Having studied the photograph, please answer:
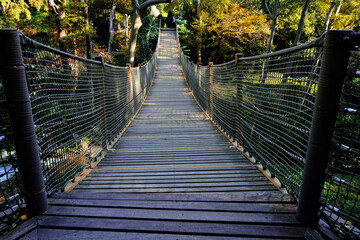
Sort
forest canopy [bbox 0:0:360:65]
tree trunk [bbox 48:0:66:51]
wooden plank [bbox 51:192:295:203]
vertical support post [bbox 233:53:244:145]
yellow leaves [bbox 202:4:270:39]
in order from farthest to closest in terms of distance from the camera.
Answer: yellow leaves [bbox 202:4:270:39] < forest canopy [bbox 0:0:360:65] < tree trunk [bbox 48:0:66:51] < vertical support post [bbox 233:53:244:145] < wooden plank [bbox 51:192:295:203]

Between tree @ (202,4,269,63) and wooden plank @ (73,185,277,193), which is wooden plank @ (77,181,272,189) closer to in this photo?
wooden plank @ (73,185,277,193)

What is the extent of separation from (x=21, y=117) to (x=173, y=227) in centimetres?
101

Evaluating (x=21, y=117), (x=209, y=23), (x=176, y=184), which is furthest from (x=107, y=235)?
(x=209, y=23)

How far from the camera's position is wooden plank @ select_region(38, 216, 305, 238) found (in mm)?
1211

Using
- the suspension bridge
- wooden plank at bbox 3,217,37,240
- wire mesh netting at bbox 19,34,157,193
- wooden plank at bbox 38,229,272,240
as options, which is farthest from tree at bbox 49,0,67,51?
wooden plank at bbox 38,229,272,240

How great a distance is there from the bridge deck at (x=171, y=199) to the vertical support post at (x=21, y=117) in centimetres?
16

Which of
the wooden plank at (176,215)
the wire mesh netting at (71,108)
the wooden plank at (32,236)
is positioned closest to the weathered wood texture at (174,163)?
the wire mesh netting at (71,108)

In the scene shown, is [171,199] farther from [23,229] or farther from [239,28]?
[239,28]

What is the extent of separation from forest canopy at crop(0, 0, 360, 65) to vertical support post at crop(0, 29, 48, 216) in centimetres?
846

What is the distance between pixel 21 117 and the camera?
123cm

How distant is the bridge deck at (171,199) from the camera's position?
1.23 meters

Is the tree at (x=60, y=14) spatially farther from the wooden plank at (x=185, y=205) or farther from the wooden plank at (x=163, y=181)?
the wooden plank at (x=185, y=205)

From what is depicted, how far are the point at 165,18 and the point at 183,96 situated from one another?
78.0ft

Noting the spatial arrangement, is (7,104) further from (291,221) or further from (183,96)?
(183,96)
